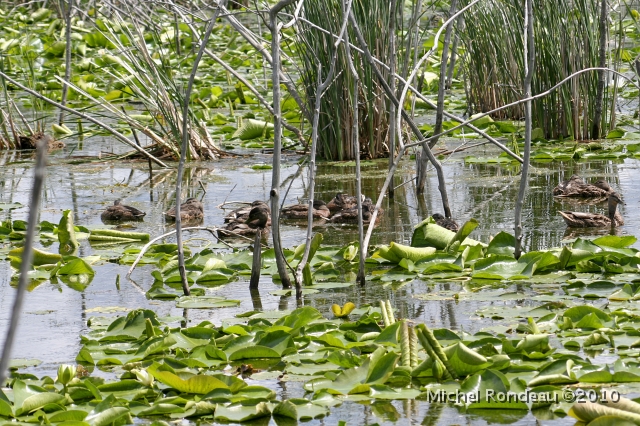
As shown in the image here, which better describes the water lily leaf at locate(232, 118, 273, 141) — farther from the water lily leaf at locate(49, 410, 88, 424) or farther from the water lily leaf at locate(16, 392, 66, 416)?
the water lily leaf at locate(49, 410, 88, 424)

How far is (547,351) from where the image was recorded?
361cm

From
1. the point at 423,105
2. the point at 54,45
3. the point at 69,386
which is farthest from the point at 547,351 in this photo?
the point at 54,45

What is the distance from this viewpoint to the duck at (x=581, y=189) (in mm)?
6684

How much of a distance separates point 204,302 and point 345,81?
372cm

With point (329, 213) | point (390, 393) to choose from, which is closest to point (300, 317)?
point (390, 393)

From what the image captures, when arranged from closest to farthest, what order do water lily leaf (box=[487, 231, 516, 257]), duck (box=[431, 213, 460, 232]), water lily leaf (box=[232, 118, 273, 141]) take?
water lily leaf (box=[487, 231, 516, 257]) → duck (box=[431, 213, 460, 232]) → water lily leaf (box=[232, 118, 273, 141])

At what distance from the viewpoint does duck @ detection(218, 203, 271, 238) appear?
244 inches

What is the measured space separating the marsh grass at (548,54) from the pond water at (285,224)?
27.4 inches

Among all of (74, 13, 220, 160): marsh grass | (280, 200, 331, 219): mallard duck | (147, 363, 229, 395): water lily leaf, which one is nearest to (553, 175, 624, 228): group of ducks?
(280, 200, 331, 219): mallard duck

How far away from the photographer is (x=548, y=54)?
8.54 meters

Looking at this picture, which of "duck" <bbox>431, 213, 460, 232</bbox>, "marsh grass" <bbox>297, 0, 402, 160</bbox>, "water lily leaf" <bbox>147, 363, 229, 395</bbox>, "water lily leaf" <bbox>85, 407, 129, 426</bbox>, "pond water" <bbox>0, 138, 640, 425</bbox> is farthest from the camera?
→ "marsh grass" <bbox>297, 0, 402, 160</bbox>

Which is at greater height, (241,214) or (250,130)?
(250,130)

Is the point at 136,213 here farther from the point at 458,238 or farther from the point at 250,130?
the point at 250,130

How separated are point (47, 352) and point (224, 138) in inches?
248
